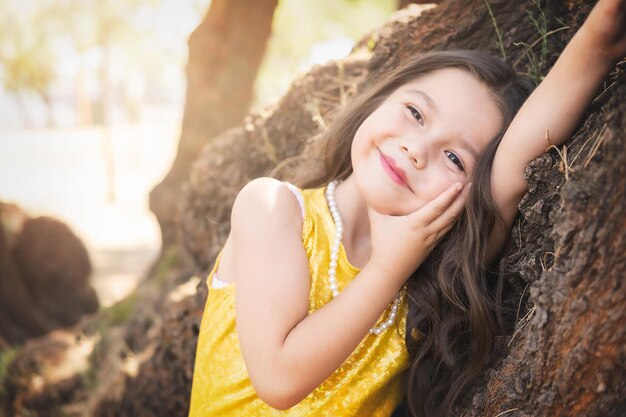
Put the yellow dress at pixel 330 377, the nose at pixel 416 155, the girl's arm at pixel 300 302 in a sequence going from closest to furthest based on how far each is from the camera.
Result: the girl's arm at pixel 300 302
the nose at pixel 416 155
the yellow dress at pixel 330 377

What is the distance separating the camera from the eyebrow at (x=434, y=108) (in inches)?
75.1

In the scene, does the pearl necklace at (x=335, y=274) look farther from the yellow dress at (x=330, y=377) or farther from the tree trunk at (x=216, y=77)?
A: the tree trunk at (x=216, y=77)

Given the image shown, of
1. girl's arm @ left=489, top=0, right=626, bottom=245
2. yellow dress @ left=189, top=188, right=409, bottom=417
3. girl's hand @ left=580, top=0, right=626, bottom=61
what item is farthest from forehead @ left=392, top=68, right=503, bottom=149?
yellow dress @ left=189, top=188, right=409, bottom=417

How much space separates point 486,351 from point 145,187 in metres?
19.4

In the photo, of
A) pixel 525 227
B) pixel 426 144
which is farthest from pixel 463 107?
pixel 525 227

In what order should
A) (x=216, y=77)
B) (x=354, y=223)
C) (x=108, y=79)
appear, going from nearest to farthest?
1. (x=354, y=223)
2. (x=216, y=77)
3. (x=108, y=79)

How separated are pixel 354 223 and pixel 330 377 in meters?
0.63

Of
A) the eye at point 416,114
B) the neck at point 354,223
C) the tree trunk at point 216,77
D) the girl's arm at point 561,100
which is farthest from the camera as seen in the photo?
the tree trunk at point 216,77

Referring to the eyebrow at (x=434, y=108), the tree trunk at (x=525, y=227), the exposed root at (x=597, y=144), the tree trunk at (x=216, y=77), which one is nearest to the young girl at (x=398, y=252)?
the eyebrow at (x=434, y=108)

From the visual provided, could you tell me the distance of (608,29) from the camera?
4.75ft

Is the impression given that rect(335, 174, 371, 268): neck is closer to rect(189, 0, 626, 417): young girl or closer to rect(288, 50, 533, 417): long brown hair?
rect(189, 0, 626, 417): young girl

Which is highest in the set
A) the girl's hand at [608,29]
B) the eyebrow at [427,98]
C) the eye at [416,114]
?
the girl's hand at [608,29]

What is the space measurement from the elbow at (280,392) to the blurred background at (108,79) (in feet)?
7.25

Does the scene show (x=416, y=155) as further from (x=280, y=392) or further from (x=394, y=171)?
(x=280, y=392)
